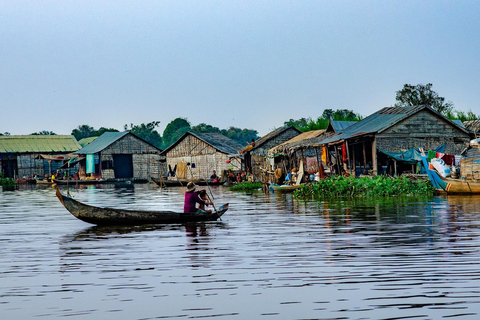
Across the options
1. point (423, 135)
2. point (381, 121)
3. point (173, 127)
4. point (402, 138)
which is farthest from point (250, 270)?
point (173, 127)

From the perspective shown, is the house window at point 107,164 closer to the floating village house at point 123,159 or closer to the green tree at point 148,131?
the floating village house at point 123,159

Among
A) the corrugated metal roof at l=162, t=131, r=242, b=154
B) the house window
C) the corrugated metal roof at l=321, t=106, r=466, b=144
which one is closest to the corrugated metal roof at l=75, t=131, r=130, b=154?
the house window

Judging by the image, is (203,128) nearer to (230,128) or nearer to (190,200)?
(230,128)

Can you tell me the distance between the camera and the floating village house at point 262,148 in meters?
36.3

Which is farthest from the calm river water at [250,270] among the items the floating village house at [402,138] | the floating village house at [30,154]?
the floating village house at [30,154]

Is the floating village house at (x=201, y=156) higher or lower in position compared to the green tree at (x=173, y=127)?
lower

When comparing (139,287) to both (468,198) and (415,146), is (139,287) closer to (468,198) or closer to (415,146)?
(468,198)

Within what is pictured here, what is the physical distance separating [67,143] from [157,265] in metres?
52.7

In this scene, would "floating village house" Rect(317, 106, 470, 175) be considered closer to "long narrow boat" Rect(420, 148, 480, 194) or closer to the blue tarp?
the blue tarp

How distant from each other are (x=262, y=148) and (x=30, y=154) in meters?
27.4

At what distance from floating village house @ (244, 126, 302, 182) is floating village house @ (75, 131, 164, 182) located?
15792mm

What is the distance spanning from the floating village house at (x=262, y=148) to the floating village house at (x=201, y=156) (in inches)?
80.9

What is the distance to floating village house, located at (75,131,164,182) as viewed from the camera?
52.2 metres

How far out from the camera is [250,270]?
26.4 ft
